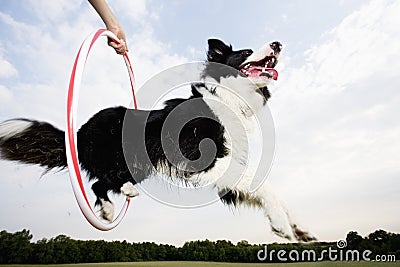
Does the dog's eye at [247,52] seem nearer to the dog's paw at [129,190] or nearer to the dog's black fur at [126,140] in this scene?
the dog's black fur at [126,140]

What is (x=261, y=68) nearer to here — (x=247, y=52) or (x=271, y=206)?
(x=247, y=52)

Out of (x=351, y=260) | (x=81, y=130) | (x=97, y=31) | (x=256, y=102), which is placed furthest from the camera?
(x=256, y=102)

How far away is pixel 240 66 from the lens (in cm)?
299

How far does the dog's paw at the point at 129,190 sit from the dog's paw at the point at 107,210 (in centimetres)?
14

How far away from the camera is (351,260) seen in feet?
8.70

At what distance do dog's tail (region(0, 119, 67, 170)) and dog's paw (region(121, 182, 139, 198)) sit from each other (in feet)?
1.59

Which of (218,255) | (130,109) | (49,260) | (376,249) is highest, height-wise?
(130,109)

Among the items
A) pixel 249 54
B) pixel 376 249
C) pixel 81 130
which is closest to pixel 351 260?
pixel 376 249

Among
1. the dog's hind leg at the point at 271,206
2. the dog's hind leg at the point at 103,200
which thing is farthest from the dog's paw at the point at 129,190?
the dog's hind leg at the point at 271,206

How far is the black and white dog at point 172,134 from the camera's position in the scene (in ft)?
9.32

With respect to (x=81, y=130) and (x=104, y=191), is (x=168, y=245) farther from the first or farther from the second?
(x=81, y=130)

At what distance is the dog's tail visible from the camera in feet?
9.28

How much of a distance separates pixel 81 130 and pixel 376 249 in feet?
7.70

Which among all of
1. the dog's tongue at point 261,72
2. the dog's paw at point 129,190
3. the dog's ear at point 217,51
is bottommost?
the dog's paw at point 129,190
